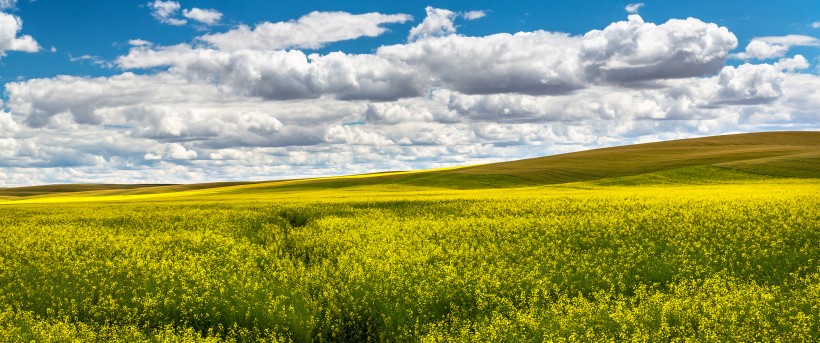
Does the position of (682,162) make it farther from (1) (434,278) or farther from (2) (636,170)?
(1) (434,278)

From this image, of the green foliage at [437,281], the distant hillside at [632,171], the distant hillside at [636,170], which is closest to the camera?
the green foliage at [437,281]

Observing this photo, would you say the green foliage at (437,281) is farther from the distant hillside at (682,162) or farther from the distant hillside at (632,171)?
the distant hillside at (682,162)

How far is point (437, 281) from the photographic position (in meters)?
15.8

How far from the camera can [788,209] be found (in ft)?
81.4

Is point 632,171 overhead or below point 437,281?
overhead

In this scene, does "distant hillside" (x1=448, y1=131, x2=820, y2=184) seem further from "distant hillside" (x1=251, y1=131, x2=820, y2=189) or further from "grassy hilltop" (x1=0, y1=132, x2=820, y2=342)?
"grassy hilltop" (x1=0, y1=132, x2=820, y2=342)

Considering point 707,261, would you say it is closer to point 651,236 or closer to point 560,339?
point 651,236

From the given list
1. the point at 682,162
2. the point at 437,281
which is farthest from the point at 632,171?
the point at 437,281

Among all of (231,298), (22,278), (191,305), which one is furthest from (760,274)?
(22,278)

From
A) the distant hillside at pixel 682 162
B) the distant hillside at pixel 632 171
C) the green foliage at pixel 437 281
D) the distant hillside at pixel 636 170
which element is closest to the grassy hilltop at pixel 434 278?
the green foliage at pixel 437 281

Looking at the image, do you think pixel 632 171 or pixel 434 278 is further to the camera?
pixel 632 171

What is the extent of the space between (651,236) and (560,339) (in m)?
11.0

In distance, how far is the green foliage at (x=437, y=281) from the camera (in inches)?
475

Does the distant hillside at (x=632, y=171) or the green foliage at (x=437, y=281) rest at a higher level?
the distant hillside at (x=632, y=171)
